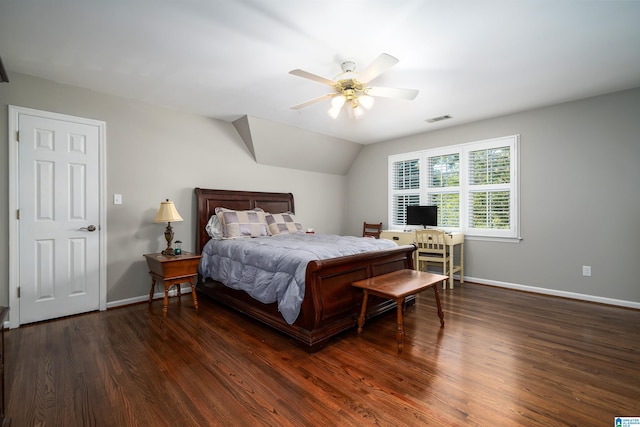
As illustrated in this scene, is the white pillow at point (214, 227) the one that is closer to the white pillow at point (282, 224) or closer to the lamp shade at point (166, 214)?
the lamp shade at point (166, 214)

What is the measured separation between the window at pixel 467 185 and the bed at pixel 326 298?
1683 millimetres

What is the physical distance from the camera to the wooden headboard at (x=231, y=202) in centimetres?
413

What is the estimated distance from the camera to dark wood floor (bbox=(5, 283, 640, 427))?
1681mm

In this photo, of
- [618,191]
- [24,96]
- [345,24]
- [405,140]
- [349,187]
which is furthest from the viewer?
[349,187]

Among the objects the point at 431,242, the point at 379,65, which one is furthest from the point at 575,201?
the point at 379,65

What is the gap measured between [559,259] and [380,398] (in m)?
3.49

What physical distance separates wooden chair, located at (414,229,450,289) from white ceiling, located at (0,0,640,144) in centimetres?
189

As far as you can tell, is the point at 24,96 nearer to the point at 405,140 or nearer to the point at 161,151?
the point at 161,151

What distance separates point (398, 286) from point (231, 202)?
9.29 feet

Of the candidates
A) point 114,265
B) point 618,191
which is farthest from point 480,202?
point 114,265

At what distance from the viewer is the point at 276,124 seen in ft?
15.1

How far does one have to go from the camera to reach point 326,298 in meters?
2.57

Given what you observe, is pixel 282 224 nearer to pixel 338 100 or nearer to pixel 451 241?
pixel 338 100

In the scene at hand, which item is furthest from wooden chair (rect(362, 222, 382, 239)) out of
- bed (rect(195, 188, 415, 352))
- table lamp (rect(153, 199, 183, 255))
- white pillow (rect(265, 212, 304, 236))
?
table lamp (rect(153, 199, 183, 255))
